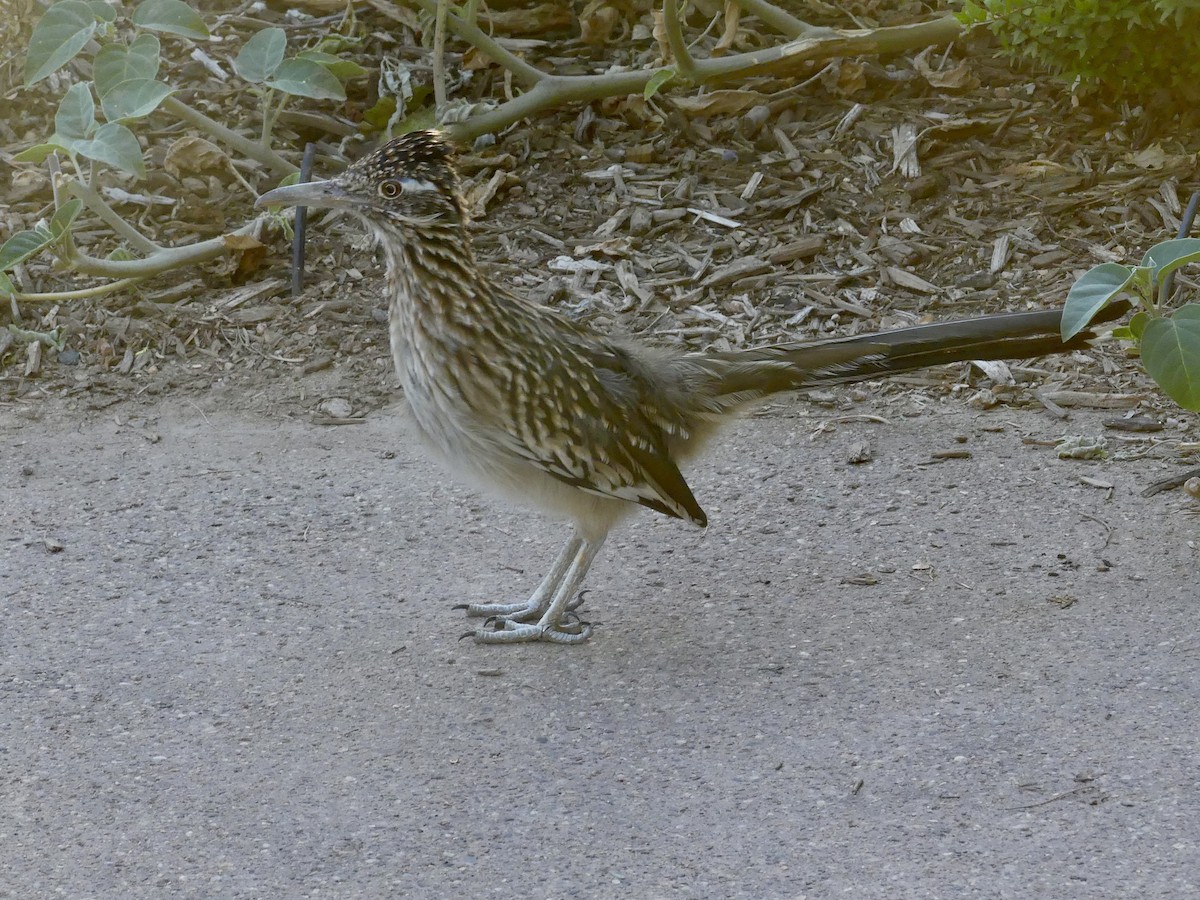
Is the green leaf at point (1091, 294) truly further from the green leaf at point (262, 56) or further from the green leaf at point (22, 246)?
the green leaf at point (22, 246)

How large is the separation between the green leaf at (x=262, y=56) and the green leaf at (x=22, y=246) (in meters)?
1.12

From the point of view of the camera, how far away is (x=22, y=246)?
5629 mm

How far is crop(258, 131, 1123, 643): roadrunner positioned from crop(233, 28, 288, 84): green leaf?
177 cm

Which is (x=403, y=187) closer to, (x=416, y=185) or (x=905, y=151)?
(x=416, y=185)

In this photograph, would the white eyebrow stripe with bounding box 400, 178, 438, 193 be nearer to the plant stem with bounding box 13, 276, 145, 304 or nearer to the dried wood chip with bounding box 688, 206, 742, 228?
the plant stem with bounding box 13, 276, 145, 304

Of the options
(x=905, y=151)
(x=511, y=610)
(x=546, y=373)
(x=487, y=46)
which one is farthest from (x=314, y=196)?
(x=905, y=151)

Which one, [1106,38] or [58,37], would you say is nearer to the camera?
[58,37]

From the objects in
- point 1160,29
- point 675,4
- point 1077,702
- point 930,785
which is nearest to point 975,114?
point 1160,29

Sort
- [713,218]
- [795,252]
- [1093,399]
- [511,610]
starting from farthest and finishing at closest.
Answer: [713,218]
[795,252]
[1093,399]
[511,610]

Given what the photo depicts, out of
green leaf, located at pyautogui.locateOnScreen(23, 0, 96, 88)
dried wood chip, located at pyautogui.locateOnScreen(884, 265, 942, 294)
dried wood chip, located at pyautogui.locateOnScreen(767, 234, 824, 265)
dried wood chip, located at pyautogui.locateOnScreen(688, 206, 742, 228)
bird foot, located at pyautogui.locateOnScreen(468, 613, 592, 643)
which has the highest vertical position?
green leaf, located at pyautogui.locateOnScreen(23, 0, 96, 88)

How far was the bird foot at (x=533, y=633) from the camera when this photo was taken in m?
4.50

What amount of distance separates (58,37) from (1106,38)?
168 inches

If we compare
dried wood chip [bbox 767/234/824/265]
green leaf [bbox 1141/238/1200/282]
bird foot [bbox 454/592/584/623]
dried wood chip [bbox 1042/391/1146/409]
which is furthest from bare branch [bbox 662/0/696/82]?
bird foot [bbox 454/592/584/623]

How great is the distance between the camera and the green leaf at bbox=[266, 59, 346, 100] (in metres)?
6.07
